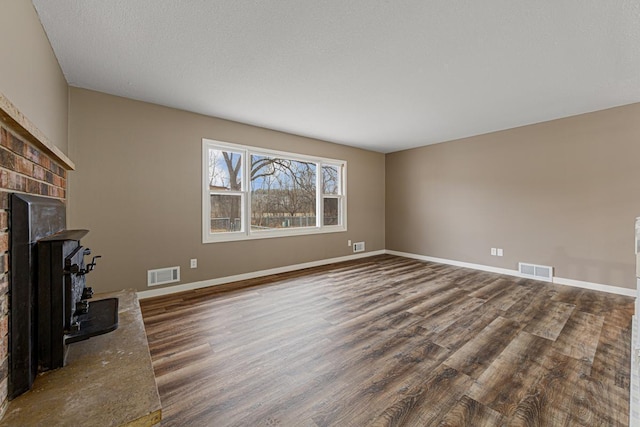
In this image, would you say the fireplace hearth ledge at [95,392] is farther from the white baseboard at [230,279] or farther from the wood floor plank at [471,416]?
the white baseboard at [230,279]

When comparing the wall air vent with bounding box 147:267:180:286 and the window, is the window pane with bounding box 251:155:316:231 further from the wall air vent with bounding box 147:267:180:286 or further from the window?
the wall air vent with bounding box 147:267:180:286

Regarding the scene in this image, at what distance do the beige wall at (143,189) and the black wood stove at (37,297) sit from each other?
2.01 metres

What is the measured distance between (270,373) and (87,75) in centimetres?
325

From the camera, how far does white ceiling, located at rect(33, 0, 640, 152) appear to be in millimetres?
1793

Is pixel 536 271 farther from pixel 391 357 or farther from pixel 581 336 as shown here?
pixel 391 357

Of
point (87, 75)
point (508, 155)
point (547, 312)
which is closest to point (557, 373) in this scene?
point (547, 312)

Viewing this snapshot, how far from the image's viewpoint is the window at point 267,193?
3.90 meters

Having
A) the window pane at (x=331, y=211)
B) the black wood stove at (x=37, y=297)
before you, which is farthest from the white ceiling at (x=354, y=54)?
the window pane at (x=331, y=211)

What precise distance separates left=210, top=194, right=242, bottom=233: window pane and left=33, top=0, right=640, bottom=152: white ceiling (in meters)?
1.23

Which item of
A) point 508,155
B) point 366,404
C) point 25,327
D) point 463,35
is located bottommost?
point 366,404

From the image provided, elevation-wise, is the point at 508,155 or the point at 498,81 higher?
the point at 498,81

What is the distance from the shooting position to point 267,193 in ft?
14.7

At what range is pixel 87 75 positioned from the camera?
264 centimetres

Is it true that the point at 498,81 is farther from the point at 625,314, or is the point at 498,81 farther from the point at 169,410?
the point at 169,410
